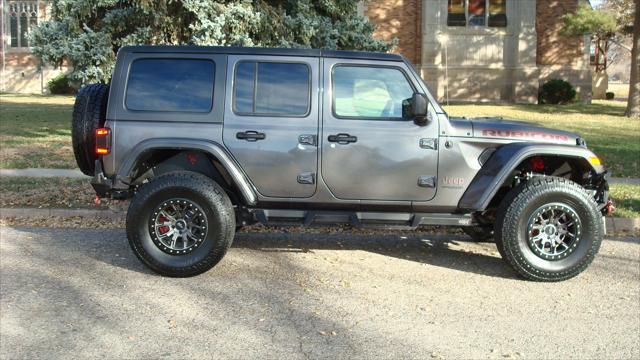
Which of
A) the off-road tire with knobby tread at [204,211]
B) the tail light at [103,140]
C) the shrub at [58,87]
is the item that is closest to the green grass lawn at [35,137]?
the tail light at [103,140]

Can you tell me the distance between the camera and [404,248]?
23.9 ft

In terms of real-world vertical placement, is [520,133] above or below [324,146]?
above

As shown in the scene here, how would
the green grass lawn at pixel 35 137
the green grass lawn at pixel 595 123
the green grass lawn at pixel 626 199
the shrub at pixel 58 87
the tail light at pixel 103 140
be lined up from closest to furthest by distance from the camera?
the tail light at pixel 103 140, the green grass lawn at pixel 626 199, the green grass lawn at pixel 35 137, the green grass lawn at pixel 595 123, the shrub at pixel 58 87

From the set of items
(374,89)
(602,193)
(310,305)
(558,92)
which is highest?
(558,92)

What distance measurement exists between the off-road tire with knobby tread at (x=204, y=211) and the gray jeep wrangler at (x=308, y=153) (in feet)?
0.03

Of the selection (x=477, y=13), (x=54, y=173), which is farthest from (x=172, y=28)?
(x=477, y=13)

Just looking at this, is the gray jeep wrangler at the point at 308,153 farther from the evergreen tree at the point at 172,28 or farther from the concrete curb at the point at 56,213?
the evergreen tree at the point at 172,28

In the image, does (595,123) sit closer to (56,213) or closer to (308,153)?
(308,153)

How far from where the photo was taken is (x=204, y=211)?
19.5 feet

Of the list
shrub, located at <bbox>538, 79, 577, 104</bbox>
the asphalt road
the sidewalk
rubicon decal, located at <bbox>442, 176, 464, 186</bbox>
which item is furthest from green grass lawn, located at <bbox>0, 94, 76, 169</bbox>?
shrub, located at <bbox>538, 79, 577, 104</bbox>

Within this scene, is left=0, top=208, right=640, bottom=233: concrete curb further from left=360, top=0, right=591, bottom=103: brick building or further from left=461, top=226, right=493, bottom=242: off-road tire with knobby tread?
left=360, top=0, right=591, bottom=103: brick building

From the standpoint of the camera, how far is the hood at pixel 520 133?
6094 millimetres

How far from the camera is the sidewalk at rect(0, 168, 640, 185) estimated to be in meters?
10.9

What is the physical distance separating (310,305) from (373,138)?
1692 mm
